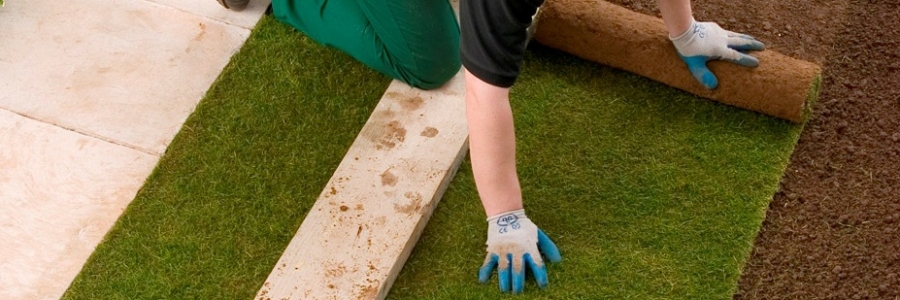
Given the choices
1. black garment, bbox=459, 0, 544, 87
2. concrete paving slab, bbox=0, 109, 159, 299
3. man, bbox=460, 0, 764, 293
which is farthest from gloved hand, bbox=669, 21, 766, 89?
concrete paving slab, bbox=0, 109, 159, 299

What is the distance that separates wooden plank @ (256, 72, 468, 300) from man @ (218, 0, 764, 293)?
5.7 inches

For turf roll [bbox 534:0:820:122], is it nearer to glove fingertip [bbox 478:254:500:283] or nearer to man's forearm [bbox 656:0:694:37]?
man's forearm [bbox 656:0:694:37]

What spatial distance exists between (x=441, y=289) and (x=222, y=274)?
60cm

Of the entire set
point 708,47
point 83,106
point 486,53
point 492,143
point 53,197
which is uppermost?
point 486,53

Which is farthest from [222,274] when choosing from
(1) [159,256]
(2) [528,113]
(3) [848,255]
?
(3) [848,255]

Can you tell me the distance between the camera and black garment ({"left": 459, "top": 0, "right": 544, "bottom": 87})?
218 centimetres

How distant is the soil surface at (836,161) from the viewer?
9.18 ft

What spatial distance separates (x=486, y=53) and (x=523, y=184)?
0.81 m

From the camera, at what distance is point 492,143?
98.7 inches

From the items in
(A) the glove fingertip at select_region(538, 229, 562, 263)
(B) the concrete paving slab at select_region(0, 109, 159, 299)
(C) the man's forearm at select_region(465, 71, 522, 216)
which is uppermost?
(C) the man's forearm at select_region(465, 71, 522, 216)

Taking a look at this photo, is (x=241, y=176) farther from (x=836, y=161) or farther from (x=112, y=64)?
(x=836, y=161)

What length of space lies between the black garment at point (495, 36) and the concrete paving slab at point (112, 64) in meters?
1.26

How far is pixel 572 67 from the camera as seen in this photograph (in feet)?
10.8

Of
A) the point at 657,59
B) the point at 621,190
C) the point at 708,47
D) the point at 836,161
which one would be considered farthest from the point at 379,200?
the point at 836,161
